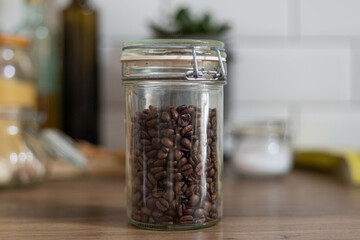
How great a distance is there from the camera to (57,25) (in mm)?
1339

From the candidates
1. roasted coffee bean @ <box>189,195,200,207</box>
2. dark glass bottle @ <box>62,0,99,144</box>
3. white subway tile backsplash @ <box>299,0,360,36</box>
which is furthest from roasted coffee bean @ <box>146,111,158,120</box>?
white subway tile backsplash @ <box>299,0,360,36</box>

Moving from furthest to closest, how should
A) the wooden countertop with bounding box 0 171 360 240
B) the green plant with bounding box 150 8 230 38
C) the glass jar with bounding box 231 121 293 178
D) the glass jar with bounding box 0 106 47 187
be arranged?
the green plant with bounding box 150 8 230 38, the glass jar with bounding box 231 121 293 178, the glass jar with bounding box 0 106 47 187, the wooden countertop with bounding box 0 171 360 240

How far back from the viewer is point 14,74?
866mm

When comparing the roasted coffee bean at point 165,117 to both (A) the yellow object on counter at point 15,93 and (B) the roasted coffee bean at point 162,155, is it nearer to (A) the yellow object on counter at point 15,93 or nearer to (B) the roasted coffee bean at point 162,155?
(B) the roasted coffee bean at point 162,155

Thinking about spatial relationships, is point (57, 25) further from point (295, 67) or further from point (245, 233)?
point (245, 233)

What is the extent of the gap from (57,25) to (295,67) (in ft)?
2.30

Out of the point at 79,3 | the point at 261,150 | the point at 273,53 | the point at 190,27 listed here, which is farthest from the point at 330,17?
the point at 79,3

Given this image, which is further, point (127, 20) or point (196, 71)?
point (127, 20)

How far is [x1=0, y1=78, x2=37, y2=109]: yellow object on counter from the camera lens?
836 mm

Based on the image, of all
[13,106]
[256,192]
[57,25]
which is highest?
[57,25]

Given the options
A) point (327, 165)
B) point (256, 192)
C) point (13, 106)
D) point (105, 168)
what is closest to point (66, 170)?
point (105, 168)

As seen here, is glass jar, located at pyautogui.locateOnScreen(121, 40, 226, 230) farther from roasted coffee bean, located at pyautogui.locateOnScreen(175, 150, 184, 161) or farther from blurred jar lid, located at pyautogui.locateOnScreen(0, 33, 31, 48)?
blurred jar lid, located at pyautogui.locateOnScreen(0, 33, 31, 48)

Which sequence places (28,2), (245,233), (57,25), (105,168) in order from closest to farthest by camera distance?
(245,233) < (105,168) < (28,2) < (57,25)

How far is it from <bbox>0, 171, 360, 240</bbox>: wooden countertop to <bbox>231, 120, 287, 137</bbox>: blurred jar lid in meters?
0.11
